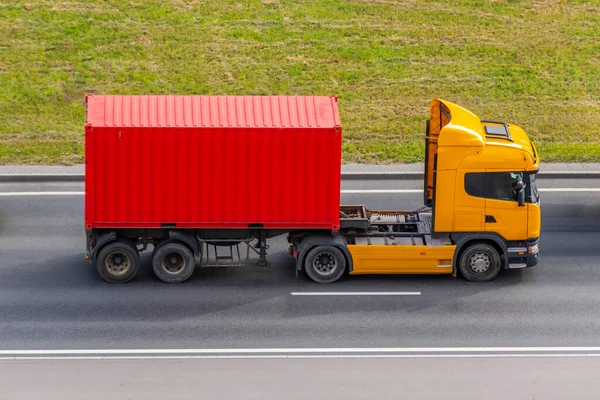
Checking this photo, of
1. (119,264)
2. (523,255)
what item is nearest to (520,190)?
(523,255)

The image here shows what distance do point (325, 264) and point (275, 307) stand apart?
1580mm

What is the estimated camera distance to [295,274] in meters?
20.9

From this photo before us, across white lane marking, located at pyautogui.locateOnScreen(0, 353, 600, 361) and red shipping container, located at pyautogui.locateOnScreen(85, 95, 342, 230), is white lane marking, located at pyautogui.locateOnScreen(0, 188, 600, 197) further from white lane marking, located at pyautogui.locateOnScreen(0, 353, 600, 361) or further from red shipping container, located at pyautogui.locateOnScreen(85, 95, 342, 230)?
white lane marking, located at pyautogui.locateOnScreen(0, 353, 600, 361)

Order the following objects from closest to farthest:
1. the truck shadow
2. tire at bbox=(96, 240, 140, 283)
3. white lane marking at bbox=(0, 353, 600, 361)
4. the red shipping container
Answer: white lane marking at bbox=(0, 353, 600, 361), the truck shadow, the red shipping container, tire at bbox=(96, 240, 140, 283)

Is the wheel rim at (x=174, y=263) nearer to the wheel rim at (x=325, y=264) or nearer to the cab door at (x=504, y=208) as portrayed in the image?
the wheel rim at (x=325, y=264)

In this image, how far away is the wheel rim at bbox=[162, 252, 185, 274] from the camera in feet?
66.5

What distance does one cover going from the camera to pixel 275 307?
1931 cm

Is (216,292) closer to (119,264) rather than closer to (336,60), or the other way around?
(119,264)

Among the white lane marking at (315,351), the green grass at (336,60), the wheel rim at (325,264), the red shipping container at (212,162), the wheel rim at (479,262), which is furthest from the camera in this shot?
the green grass at (336,60)

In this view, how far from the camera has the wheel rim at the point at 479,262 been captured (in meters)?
20.5

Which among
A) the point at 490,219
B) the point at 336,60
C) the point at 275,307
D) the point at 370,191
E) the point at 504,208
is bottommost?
the point at 275,307

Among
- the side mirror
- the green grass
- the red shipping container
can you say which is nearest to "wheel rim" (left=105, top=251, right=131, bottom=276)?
the red shipping container

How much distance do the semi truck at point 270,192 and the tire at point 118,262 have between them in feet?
0.06

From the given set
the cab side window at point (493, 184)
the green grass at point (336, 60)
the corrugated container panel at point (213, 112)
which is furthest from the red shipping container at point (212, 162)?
the green grass at point (336, 60)
